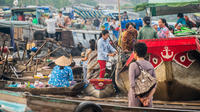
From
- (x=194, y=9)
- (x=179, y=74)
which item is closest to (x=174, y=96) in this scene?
(x=179, y=74)

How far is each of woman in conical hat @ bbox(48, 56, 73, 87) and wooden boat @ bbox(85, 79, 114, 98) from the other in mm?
684

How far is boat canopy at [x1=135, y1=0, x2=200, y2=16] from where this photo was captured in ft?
29.5

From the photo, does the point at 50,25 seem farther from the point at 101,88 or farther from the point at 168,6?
the point at 101,88

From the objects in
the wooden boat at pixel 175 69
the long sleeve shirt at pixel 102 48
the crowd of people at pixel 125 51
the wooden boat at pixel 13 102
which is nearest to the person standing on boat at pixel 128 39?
the crowd of people at pixel 125 51

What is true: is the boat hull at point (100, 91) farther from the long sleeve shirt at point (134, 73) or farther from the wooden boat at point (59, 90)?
the long sleeve shirt at point (134, 73)

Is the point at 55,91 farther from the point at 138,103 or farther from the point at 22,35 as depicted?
the point at 22,35

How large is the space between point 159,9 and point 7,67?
217 inches

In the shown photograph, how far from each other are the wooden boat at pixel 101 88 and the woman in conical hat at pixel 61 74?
0.68m

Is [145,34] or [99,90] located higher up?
[145,34]

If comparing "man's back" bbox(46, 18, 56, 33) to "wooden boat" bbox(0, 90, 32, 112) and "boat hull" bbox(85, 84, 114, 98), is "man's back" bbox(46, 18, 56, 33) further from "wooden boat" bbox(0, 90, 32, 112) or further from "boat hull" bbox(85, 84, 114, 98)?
"wooden boat" bbox(0, 90, 32, 112)

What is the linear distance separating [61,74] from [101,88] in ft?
3.77

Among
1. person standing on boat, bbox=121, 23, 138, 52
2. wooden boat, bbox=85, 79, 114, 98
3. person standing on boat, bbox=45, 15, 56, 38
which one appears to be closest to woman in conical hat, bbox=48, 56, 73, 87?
wooden boat, bbox=85, 79, 114, 98

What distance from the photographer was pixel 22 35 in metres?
18.0

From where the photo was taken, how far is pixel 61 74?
265 inches
